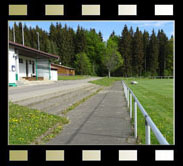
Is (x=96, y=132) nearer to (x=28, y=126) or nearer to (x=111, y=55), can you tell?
(x=28, y=126)

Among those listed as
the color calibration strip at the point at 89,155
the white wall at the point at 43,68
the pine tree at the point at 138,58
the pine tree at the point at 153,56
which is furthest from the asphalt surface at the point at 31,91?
the pine tree at the point at 153,56

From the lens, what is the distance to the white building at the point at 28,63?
21311 millimetres

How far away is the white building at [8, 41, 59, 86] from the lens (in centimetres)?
2131

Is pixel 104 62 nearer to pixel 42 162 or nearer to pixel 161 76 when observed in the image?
pixel 161 76

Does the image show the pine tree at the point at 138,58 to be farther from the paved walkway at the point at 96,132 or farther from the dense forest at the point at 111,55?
the paved walkway at the point at 96,132

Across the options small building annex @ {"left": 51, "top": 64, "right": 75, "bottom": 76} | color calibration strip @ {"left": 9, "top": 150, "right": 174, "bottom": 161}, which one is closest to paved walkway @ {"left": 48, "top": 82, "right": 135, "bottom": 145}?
color calibration strip @ {"left": 9, "top": 150, "right": 174, "bottom": 161}

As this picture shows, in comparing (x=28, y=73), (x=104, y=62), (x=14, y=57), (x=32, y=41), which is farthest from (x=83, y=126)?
(x=32, y=41)

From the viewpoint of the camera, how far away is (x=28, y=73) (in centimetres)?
2995

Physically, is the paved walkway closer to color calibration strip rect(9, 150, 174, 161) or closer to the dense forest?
color calibration strip rect(9, 150, 174, 161)

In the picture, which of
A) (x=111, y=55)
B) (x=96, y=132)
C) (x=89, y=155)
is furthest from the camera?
(x=111, y=55)

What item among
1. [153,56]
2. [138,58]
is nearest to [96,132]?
[138,58]

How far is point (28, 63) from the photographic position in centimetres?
2986
